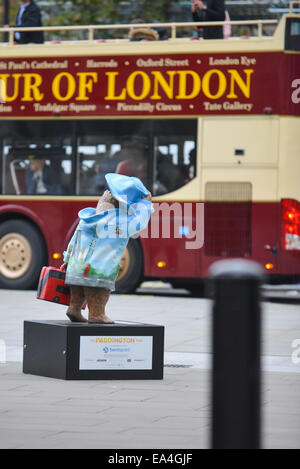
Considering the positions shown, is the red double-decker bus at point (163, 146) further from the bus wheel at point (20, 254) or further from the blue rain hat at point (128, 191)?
the blue rain hat at point (128, 191)

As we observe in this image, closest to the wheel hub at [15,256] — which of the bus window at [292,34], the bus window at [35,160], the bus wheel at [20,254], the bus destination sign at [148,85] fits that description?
the bus wheel at [20,254]

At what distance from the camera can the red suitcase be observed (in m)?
8.93

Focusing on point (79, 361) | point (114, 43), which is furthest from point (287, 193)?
point (79, 361)

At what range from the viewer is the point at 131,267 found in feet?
55.0

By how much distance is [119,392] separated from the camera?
800 cm

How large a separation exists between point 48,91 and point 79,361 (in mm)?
9568

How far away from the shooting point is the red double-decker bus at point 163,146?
53.2ft

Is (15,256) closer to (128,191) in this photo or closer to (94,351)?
(128,191)

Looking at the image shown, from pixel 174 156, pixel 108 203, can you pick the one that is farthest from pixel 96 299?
pixel 174 156

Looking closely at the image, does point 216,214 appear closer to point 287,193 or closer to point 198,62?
point 287,193

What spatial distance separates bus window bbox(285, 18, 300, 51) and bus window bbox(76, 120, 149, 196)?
7.81 ft

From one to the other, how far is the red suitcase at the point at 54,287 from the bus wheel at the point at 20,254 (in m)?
8.31

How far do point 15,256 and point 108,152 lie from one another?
212cm

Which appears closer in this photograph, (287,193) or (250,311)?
(250,311)
